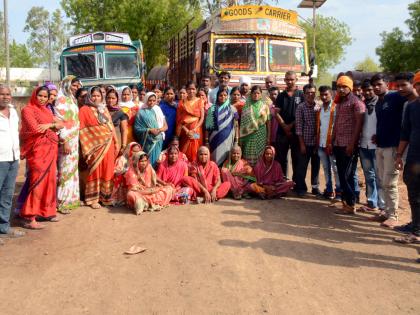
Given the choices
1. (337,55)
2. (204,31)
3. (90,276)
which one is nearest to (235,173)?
(90,276)

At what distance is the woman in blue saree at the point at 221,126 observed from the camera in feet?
20.3

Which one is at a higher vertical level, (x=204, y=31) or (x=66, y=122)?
(x=204, y=31)

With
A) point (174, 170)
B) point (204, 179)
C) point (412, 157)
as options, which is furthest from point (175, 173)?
point (412, 157)

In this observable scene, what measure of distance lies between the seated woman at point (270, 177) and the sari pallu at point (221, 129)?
532 millimetres

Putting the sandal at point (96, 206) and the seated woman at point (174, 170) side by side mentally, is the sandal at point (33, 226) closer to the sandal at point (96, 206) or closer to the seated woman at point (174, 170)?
the sandal at point (96, 206)

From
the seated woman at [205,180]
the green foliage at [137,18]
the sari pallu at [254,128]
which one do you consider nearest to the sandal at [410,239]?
the seated woman at [205,180]

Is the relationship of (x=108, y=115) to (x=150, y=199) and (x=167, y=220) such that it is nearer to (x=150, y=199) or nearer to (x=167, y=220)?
(x=150, y=199)

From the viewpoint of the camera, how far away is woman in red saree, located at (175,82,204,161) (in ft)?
20.2

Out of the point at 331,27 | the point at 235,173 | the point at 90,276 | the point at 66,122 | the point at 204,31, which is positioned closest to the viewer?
the point at 90,276

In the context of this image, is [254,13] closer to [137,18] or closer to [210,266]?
[210,266]

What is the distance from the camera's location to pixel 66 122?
516 centimetres

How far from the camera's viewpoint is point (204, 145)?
255 inches

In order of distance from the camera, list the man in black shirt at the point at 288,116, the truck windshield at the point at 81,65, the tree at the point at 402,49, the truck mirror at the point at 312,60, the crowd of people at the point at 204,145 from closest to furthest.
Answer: the crowd of people at the point at 204,145
the man in black shirt at the point at 288,116
the truck mirror at the point at 312,60
the truck windshield at the point at 81,65
the tree at the point at 402,49

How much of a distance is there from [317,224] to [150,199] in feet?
6.69
